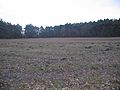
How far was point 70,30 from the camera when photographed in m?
90.1

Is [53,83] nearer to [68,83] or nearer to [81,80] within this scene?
[68,83]

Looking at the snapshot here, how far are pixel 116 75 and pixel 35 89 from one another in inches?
188

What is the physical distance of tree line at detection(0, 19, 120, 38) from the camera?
2943 inches

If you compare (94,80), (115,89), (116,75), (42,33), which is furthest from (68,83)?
(42,33)

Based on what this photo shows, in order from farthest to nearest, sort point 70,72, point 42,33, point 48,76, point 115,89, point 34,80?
point 42,33 < point 70,72 < point 48,76 < point 34,80 < point 115,89

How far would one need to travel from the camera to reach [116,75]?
390 inches

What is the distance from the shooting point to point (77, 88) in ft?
26.1

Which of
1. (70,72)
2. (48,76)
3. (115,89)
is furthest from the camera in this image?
(70,72)

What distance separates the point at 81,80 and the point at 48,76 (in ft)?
6.72

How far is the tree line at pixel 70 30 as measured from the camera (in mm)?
74750

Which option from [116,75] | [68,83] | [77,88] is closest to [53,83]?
[68,83]

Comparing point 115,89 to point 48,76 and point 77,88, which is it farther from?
point 48,76

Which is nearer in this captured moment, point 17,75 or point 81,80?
point 81,80

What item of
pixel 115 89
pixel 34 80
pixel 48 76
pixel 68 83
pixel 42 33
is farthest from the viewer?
pixel 42 33
